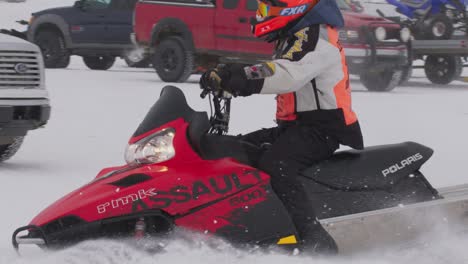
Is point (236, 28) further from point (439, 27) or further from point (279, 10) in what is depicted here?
point (279, 10)

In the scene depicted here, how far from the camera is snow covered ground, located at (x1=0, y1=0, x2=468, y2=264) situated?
4.57m

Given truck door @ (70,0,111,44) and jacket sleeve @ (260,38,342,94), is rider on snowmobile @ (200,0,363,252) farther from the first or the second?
truck door @ (70,0,111,44)

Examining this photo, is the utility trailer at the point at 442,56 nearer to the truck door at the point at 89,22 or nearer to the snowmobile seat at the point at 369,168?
the truck door at the point at 89,22

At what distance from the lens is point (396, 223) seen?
191 inches

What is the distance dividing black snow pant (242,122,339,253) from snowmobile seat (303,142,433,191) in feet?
0.31

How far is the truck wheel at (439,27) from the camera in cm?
1973

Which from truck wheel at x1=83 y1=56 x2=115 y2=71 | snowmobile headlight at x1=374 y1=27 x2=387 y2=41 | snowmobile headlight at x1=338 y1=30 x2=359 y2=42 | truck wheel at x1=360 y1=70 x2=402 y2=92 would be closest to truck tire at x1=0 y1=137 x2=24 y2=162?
snowmobile headlight at x1=338 y1=30 x2=359 y2=42

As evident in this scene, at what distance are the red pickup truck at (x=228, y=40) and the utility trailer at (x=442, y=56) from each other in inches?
58.1

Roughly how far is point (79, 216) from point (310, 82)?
1280mm

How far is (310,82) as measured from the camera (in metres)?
4.64

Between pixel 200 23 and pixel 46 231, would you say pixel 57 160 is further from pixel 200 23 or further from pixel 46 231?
pixel 200 23

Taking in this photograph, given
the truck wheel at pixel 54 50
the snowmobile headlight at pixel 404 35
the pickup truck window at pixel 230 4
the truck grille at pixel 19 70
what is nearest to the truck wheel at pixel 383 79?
the snowmobile headlight at pixel 404 35

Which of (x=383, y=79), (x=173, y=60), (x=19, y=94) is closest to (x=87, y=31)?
(x=173, y=60)

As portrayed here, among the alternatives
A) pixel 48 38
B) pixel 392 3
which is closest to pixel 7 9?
pixel 48 38
